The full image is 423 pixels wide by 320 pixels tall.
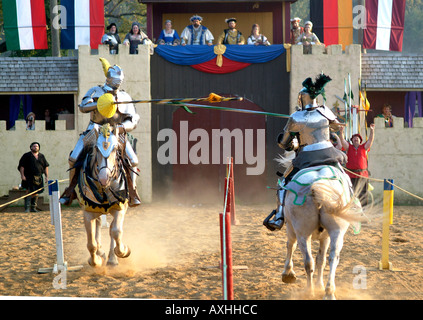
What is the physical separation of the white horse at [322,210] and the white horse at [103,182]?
7.92 feet

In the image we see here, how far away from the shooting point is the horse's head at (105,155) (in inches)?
314

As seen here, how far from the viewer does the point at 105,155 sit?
26.2ft

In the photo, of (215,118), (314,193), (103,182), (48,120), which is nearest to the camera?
(314,193)

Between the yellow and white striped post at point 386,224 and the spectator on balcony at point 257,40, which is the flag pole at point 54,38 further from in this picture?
the yellow and white striped post at point 386,224

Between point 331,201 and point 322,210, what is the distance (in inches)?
7.1

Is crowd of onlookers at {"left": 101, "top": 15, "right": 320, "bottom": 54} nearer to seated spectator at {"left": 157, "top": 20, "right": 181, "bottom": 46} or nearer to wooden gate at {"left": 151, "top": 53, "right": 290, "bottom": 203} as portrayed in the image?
seated spectator at {"left": 157, "top": 20, "right": 181, "bottom": 46}

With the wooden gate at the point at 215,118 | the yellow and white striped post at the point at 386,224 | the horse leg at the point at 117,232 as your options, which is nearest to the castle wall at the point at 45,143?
the wooden gate at the point at 215,118

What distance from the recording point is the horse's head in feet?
26.2

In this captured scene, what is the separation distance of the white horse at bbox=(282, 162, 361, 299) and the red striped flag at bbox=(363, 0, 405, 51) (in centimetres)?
1381

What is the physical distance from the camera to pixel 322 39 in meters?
19.6

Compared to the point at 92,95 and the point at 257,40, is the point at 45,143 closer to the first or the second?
the point at 257,40

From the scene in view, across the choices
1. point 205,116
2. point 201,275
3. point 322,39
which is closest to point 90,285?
point 201,275

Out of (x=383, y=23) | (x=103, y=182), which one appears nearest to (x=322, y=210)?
(x=103, y=182)

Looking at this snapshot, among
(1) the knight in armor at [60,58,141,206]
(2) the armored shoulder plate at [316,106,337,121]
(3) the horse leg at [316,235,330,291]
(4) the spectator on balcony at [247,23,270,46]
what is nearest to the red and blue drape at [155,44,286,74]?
(4) the spectator on balcony at [247,23,270,46]
